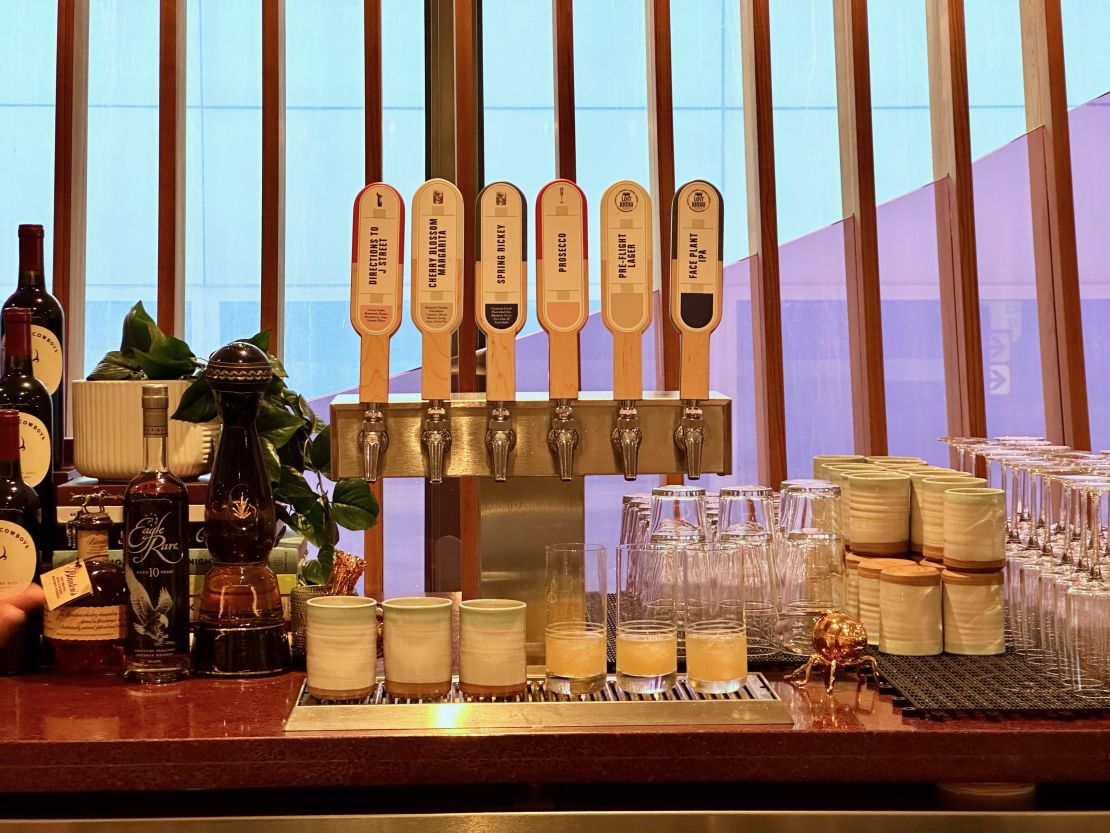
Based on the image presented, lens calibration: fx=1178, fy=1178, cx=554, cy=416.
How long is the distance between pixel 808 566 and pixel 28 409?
44.7 inches

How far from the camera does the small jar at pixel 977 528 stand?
5.18 feet

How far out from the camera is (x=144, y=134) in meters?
3.55

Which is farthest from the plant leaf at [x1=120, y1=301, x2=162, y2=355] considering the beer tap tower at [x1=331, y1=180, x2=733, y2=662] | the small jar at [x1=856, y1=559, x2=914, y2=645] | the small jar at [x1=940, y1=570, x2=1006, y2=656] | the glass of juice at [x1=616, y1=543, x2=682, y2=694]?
the small jar at [x1=940, y1=570, x2=1006, y2=656]

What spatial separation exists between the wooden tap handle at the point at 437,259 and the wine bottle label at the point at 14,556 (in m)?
0.62

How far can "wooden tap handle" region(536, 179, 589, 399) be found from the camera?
150cm

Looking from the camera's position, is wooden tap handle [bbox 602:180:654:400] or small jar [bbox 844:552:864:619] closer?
wooden tap handle [bbox 602:180:654:400]

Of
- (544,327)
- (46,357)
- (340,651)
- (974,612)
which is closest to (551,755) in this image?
(340,651)

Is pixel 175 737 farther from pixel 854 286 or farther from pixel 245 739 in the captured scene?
pixel 854 286

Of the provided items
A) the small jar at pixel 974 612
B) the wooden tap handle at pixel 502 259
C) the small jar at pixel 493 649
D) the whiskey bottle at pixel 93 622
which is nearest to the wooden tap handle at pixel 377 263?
the wooden tap handle at pixel 502 259

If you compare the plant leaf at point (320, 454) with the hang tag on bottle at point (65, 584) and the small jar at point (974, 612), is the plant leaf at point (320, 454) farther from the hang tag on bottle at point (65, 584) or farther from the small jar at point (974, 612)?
the small jar at point (974, 612)

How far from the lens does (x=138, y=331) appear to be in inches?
72.6

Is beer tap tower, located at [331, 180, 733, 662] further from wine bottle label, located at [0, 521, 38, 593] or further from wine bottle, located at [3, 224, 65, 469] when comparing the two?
wine bottle, located at [3, 224, 65, 469]

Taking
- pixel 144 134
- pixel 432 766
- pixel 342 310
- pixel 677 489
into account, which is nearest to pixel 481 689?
pixel 432 766

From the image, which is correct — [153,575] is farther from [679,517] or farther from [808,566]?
[808,566]
